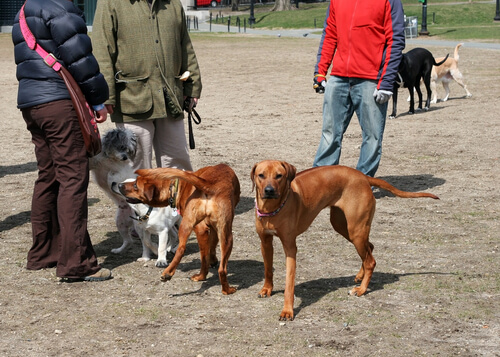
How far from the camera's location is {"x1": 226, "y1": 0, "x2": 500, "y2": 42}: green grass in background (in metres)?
34.0

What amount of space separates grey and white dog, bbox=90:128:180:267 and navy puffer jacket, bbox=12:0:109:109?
2.55 ft

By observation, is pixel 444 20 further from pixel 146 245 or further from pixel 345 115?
pixel 146 245

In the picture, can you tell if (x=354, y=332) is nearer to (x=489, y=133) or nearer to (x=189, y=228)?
(x=189, y=228)

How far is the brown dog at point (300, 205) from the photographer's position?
15.6 ft

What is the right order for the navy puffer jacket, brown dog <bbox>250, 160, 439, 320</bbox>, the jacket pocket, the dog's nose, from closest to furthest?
1. the dog's nose
2. brown dog <bbox>250, 160, 439, 320</bbox>
3. the navy puffer jacket
4. the jacket pocket

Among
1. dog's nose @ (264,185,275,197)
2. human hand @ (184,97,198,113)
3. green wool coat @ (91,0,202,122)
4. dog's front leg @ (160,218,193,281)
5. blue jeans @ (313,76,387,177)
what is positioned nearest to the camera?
dog's nose @ (264,185,275,197)

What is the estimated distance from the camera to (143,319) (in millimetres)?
4895

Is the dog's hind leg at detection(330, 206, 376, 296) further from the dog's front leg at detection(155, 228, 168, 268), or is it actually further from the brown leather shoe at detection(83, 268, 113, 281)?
the brown leather shoe at detection(83, 268, 113, 281)

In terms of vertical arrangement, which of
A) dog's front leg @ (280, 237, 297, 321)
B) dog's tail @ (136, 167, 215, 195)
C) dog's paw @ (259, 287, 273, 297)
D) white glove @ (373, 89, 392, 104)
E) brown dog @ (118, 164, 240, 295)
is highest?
white glove @ (373, 89, 392, 104)

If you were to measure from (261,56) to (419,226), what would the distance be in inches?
755

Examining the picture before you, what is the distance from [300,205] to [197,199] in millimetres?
692

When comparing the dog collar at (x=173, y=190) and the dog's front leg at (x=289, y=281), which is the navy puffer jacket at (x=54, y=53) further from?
the dog's front leg at (x=289, y=281)

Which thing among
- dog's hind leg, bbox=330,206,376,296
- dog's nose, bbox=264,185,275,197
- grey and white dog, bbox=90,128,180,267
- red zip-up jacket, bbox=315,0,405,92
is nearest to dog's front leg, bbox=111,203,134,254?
grey and white dog, bbox=90,128,180,267

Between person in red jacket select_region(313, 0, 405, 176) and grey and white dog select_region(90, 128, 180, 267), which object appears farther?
person in red jacket select_region(313, 0, 405, 176)
